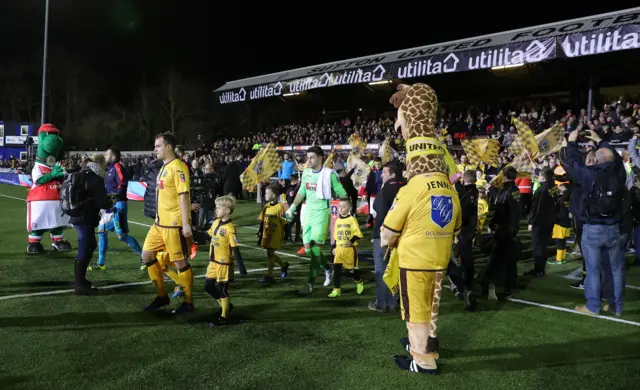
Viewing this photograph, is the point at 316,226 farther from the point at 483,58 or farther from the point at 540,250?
the point at 483,58

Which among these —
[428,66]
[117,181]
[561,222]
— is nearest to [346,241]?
[117,181]

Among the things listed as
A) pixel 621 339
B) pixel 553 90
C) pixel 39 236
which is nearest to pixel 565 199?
pixel 621 339

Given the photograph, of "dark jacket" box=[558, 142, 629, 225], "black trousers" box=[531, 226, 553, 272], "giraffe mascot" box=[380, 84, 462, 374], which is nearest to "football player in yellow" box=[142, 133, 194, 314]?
"giraffe mascot" box=[380, 84, 462, 374]

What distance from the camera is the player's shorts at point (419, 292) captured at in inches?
171

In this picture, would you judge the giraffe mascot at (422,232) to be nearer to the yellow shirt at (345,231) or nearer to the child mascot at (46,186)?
the yellow shirt at (345,231)

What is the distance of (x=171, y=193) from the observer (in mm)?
5996

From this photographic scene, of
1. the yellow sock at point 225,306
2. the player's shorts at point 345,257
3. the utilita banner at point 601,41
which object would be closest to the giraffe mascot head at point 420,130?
the yellow sock at point 225,306

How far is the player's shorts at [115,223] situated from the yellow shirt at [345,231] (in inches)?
150

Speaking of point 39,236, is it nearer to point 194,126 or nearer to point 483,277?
point 483,277

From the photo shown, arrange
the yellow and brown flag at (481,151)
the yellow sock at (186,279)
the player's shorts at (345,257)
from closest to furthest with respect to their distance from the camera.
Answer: the yellow sock at (186,279) < the player's shorts at (345,257) < the yellow and brown flag at (481,151)

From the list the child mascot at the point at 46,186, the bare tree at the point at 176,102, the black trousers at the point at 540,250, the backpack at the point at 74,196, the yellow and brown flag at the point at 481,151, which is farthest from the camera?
the bare tree at the point at 176,102

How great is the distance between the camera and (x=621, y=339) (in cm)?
548

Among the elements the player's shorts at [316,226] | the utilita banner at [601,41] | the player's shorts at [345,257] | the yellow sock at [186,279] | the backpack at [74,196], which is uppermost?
the utilita banner at [601,41]

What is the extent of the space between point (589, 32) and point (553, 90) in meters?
9.37
